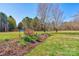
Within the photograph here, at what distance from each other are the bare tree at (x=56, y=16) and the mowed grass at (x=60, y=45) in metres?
0.08

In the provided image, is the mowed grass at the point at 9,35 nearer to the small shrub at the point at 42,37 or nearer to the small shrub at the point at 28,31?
the small shrub at the point at 28,31

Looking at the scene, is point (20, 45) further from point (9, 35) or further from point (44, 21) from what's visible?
point (44, 21)

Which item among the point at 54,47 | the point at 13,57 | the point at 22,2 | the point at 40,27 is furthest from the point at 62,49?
the point at 22,2

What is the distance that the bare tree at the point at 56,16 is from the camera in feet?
6.53

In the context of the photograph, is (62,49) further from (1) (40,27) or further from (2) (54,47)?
(1) (40,27)

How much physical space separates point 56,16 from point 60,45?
0.29m

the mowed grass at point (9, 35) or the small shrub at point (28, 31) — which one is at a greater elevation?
the small shrub at point (28, 31)

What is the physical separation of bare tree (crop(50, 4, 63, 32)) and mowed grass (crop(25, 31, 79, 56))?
0.08 m

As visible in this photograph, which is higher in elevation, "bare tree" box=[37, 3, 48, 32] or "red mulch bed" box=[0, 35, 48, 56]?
"bare tree" box=[37, 3, 48, 32]

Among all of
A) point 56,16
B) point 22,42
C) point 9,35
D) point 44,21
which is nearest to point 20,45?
point 22,42

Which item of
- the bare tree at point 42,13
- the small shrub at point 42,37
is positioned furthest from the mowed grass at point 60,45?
the bare tree at point 42,13

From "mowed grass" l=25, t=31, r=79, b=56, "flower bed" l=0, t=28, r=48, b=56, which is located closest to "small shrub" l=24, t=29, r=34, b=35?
"flower bed" l=0, t=28, r=48, b=56

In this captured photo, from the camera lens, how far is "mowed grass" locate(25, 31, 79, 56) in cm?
194

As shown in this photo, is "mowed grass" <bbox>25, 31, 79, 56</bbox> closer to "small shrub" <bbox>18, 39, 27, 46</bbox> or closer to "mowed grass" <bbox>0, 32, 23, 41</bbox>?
"small shrub" <bbox>18, 39, 27, 46</bbox>
